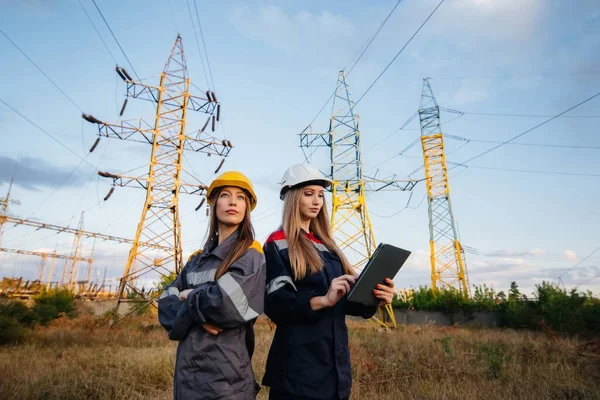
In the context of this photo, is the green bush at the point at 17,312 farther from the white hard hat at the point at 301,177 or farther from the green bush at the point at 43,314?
the white hard hat at the point at 301,177

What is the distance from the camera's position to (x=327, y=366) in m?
1.90

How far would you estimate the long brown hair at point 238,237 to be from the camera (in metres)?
2.06

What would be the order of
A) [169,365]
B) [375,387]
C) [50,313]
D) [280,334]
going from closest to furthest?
[280,334], [375,387], [169,365], [50,313]

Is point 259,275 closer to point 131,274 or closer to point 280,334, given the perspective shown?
point 280,334

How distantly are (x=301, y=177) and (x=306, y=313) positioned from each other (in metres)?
0.89

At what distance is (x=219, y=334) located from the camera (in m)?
1.91

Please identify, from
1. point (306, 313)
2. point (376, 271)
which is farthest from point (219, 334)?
point (376, 271)

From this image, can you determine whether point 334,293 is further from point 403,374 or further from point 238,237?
point 403,374

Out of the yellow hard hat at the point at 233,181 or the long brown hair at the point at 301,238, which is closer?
the long brown hair at the point at 301,238

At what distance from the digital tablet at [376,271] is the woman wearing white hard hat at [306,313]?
5cm

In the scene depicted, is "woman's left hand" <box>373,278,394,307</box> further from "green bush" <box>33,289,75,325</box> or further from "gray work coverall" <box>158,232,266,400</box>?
"green bush" <box>33,289,75,325</box>

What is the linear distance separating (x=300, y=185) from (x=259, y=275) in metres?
0.70

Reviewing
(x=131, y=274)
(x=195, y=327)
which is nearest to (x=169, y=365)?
(x=195, y=327)

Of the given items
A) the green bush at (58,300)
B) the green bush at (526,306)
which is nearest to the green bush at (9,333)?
the green bush at (58,300)
